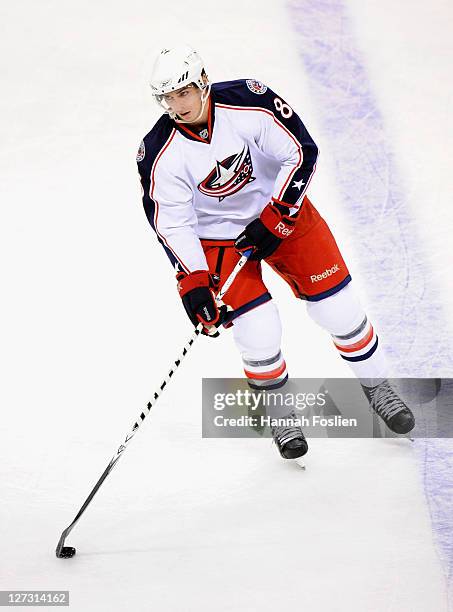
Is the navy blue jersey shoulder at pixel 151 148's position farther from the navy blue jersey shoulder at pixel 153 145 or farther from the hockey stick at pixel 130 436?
the hockey stick at pixel 130 436

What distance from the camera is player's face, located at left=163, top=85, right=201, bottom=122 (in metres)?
2.96

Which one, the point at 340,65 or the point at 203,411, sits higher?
the point at 340,65

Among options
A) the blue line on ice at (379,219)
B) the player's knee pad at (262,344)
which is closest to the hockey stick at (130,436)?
the player's knee pad at (262,344)

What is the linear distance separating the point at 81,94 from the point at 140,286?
5.57 feet

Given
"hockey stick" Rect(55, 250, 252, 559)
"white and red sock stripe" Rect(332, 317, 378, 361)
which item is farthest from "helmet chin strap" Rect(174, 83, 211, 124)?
"white and red sock stripe" Rect(332, 317, 378, 361)

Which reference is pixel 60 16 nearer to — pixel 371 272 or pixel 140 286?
pixel 140 286

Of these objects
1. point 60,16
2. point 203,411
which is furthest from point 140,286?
point 60,16

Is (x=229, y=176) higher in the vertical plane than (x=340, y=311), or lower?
higher

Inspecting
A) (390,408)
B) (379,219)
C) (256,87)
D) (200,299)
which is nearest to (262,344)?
(200,299)

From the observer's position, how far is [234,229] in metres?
3.31

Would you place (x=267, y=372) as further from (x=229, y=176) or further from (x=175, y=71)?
(x=175, y=71)

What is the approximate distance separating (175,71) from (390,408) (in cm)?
144

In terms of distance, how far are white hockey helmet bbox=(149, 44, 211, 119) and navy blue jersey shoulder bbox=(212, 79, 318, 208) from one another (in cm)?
15

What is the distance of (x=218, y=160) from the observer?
3100mm
